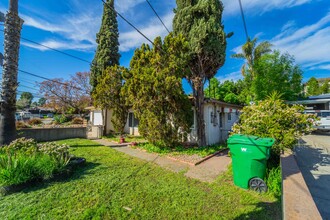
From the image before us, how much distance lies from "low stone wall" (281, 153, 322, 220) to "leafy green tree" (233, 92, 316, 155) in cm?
114

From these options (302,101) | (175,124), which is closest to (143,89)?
(175,124)

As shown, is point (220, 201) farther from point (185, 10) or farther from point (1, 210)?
point (185, 10)

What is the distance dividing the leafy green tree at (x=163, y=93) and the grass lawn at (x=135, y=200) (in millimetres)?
3271

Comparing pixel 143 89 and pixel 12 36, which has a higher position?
pixel 12 36

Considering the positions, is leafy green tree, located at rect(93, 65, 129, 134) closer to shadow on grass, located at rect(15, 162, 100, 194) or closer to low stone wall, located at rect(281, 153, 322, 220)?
shadow on grass, located at rect(15, 162, 100, 194)

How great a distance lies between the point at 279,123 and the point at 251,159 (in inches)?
78.3

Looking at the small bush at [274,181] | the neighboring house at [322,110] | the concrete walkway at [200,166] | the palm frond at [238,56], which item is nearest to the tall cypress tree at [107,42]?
the concrete walkway at [200,166]

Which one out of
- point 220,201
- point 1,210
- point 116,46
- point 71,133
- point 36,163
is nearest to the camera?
point 1,210

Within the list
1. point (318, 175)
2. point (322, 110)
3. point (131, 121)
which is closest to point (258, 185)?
point (318, 175)

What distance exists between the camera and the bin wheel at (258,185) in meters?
4.09

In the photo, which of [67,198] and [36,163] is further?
[36,163]

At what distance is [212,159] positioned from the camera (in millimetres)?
7355

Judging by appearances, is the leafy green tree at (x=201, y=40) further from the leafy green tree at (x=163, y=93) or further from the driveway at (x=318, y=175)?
the driveway at (x=318, y=175)

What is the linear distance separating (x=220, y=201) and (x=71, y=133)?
12.4m
